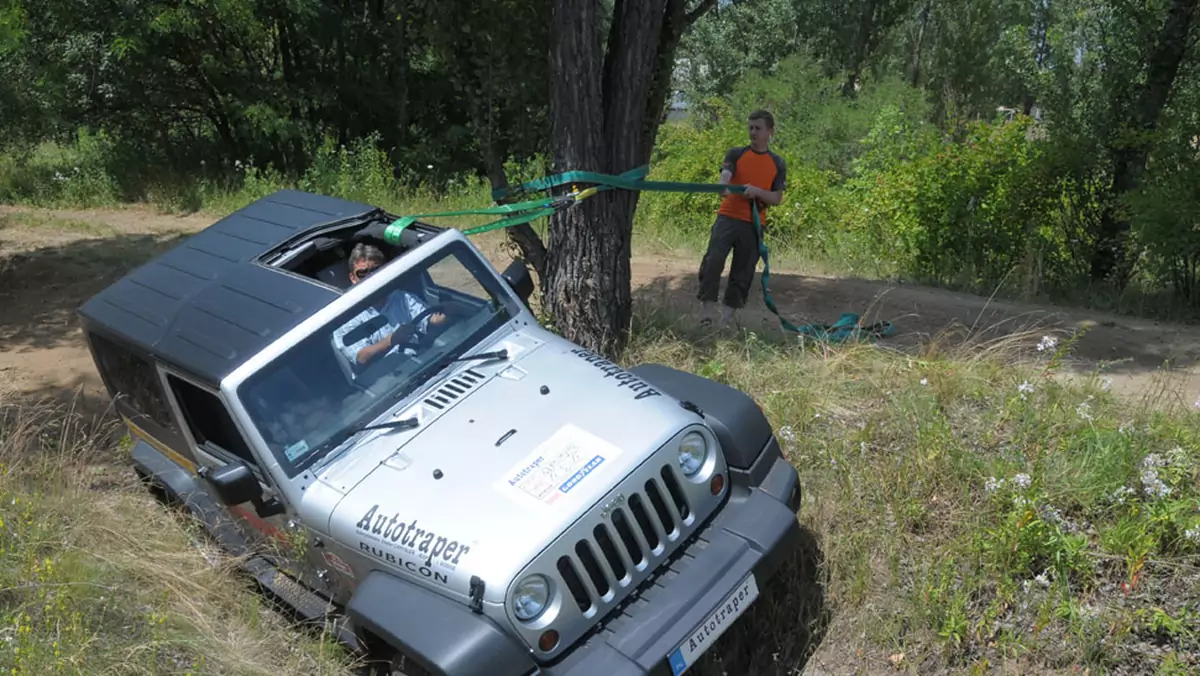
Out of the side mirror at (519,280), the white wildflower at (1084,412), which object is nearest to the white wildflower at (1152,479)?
the white wildflower at (1084,412)

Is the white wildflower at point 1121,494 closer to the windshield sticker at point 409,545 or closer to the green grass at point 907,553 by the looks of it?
the green grass at point 907,553

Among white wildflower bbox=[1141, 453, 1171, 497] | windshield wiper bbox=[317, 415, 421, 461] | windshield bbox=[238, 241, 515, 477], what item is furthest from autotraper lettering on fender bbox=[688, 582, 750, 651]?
white wildflower bbox=[1141, 453, 1171, 497]

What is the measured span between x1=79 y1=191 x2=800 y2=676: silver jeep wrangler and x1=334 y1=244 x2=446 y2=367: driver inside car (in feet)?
0.04

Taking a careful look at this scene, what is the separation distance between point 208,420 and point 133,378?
2.51ft

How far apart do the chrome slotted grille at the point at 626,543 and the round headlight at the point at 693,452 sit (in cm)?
12

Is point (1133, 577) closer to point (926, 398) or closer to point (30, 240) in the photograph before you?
point (926, 398)

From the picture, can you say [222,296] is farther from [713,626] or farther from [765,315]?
[765,315]

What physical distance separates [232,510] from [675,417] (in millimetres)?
2390

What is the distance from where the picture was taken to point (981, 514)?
4328 millimetres

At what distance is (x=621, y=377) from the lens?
430cm

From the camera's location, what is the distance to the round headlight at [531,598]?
10.9 ft

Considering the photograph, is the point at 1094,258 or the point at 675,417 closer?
the point at 675,417

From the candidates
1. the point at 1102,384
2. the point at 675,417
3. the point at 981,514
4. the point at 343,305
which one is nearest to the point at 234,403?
the point at 343,305

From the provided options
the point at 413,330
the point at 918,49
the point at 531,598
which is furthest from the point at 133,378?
the point at 918,49
